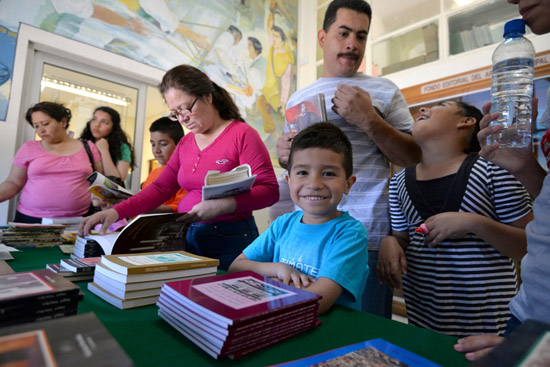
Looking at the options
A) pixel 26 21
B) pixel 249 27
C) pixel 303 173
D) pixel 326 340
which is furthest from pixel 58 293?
pixel 249 27

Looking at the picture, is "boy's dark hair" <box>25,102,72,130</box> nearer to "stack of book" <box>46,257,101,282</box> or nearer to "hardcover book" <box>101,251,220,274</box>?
"stack of book" <box>46,257,101,282</box>

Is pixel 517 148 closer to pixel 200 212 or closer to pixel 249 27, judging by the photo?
pixel 200 212

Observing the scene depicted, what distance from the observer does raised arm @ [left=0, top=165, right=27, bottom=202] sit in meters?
2.16

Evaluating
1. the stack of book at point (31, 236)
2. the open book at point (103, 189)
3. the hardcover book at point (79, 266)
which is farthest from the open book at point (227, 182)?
the stack of book at point (31, 236)

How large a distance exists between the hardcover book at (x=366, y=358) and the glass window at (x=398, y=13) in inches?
190

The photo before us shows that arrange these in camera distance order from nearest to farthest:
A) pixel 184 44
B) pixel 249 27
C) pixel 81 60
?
pixel 81 60 < pixel 184 44 < pixel 249 27

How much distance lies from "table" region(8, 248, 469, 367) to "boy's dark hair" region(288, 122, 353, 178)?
537mm

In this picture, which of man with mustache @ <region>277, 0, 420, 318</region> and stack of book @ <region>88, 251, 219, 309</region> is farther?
man with mustache @ <region>277, 0, 420, 318</region>

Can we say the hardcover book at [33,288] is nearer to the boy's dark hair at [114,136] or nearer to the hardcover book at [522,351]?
the hardcover book at [522,351]

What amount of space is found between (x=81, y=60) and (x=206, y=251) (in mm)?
2940

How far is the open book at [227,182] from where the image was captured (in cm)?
112

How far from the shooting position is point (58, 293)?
1.88 ft

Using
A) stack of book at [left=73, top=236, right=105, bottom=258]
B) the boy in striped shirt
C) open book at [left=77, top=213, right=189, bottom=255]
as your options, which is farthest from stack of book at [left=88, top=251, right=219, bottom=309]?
the boy in striped shirt

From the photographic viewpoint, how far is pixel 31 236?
5.15 ft
